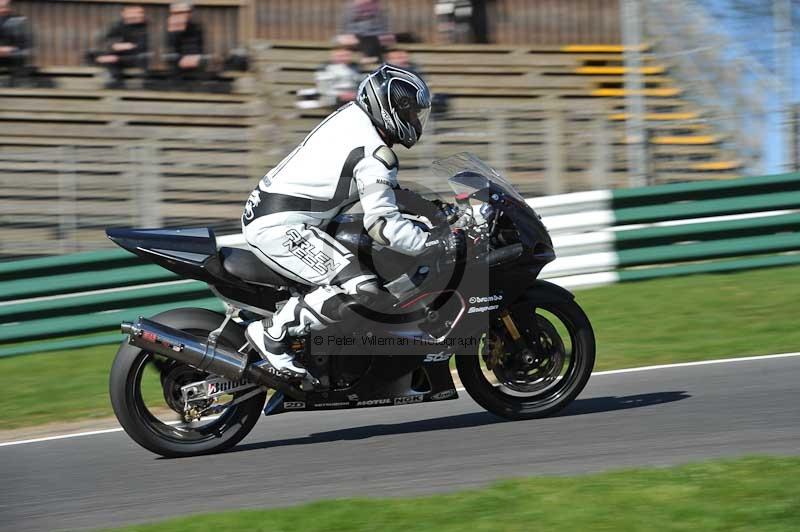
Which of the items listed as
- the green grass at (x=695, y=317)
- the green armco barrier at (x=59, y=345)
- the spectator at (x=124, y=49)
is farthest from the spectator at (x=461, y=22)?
the green armco barrier at (x=59, y=345)

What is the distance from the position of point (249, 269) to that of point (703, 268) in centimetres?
556

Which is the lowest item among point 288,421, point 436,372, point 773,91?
point 288,421

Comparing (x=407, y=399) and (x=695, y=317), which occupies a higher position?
(x=407, y=399)

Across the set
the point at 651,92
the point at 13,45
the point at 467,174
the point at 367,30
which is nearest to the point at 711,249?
the point at 651,92

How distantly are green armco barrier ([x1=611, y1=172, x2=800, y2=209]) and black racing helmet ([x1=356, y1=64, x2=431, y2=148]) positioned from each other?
4816mm

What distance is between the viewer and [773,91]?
11539 mm

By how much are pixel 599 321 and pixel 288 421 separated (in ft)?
10.4

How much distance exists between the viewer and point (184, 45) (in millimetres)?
13258

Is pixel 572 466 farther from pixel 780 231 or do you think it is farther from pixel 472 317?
pixel 780 231

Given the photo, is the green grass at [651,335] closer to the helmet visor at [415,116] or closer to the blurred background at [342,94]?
the blurred background at [342,94]

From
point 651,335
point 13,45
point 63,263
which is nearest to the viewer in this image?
point 651,335

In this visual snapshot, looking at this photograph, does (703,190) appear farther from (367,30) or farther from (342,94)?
(367,30)

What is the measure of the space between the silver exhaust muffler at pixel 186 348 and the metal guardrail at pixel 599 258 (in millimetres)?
3717

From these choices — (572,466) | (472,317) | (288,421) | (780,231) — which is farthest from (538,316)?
(780,231)
